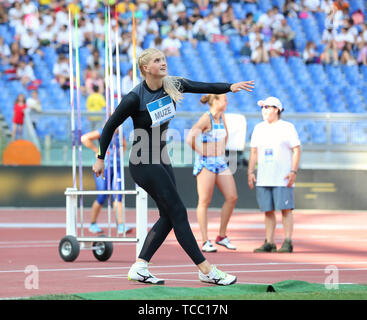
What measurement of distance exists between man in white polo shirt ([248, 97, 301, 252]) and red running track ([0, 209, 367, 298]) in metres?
0.61

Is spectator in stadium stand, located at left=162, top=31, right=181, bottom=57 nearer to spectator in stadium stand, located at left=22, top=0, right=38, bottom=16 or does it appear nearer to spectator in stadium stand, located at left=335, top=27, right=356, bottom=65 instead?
spectator in stadium stand, located at left=22, top=0, right=38, bottom=16

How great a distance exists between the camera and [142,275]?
362 inches

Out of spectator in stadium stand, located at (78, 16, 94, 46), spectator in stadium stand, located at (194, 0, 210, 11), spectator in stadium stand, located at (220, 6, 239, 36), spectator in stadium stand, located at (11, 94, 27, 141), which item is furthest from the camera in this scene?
spectator in stadium stand, located at (194, 0, 210, 11)

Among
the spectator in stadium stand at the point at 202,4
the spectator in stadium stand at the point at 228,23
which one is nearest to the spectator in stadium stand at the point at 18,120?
the spectator in stadium stand at the point at 228,23

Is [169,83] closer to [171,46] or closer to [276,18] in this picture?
[171,46]

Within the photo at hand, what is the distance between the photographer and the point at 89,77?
26.4 meters

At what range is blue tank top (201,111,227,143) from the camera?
45.8 feet

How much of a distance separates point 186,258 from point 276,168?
2.14 m

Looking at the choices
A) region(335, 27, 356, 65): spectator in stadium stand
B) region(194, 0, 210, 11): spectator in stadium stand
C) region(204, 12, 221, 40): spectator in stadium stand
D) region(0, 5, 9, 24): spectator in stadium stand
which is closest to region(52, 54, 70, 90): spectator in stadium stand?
region(0, 5, 9, 24): spectator in stadium stand

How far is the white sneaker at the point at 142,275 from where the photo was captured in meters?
9.16

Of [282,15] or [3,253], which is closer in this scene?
[3,253]

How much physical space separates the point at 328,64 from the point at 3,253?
57.9ft

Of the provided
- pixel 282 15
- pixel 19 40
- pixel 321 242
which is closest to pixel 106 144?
pixel 321 242

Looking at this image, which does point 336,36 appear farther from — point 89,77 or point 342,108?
point 89,77
